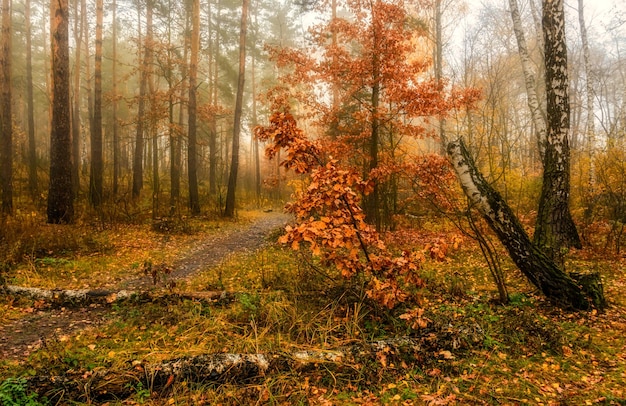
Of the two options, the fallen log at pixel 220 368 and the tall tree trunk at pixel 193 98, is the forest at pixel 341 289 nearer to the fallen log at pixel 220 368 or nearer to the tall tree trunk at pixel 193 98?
the fallen log at pixel 220 368

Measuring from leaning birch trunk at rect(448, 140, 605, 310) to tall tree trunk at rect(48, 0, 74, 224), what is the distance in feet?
29.9

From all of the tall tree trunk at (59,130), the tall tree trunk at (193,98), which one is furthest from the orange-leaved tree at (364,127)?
the tall tree trunk at (59,130)

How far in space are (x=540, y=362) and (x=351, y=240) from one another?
235 cm

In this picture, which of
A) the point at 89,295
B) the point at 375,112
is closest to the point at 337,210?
the point at 89,295

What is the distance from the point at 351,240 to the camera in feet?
14.5

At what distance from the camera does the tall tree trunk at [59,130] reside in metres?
8.64

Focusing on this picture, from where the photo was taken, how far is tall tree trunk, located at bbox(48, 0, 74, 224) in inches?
340

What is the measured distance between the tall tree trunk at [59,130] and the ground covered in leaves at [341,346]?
3257 millimetres

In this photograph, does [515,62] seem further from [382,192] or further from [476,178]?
[476,178]

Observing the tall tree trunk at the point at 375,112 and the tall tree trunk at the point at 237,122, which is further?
the tall tree trunk at the point at 237,122

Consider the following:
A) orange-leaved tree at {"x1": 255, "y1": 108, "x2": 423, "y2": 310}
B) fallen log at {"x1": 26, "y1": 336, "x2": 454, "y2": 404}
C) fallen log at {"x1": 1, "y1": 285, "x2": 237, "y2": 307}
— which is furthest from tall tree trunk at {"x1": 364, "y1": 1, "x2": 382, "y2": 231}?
fallen log at {"x1": 26, "y1": 336, "x2": 454, "y2": 404}

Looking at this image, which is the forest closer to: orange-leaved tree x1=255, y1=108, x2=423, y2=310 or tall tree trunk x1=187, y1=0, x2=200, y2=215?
orange-leaved tree x1=255, y1=108, x2=423, y2=310

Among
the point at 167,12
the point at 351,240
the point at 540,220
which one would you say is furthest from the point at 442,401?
the point at 167,12

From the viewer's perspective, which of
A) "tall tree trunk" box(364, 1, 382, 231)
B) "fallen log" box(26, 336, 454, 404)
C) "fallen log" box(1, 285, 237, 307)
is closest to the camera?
"fallen log" box(26, 336, 454, 404)
